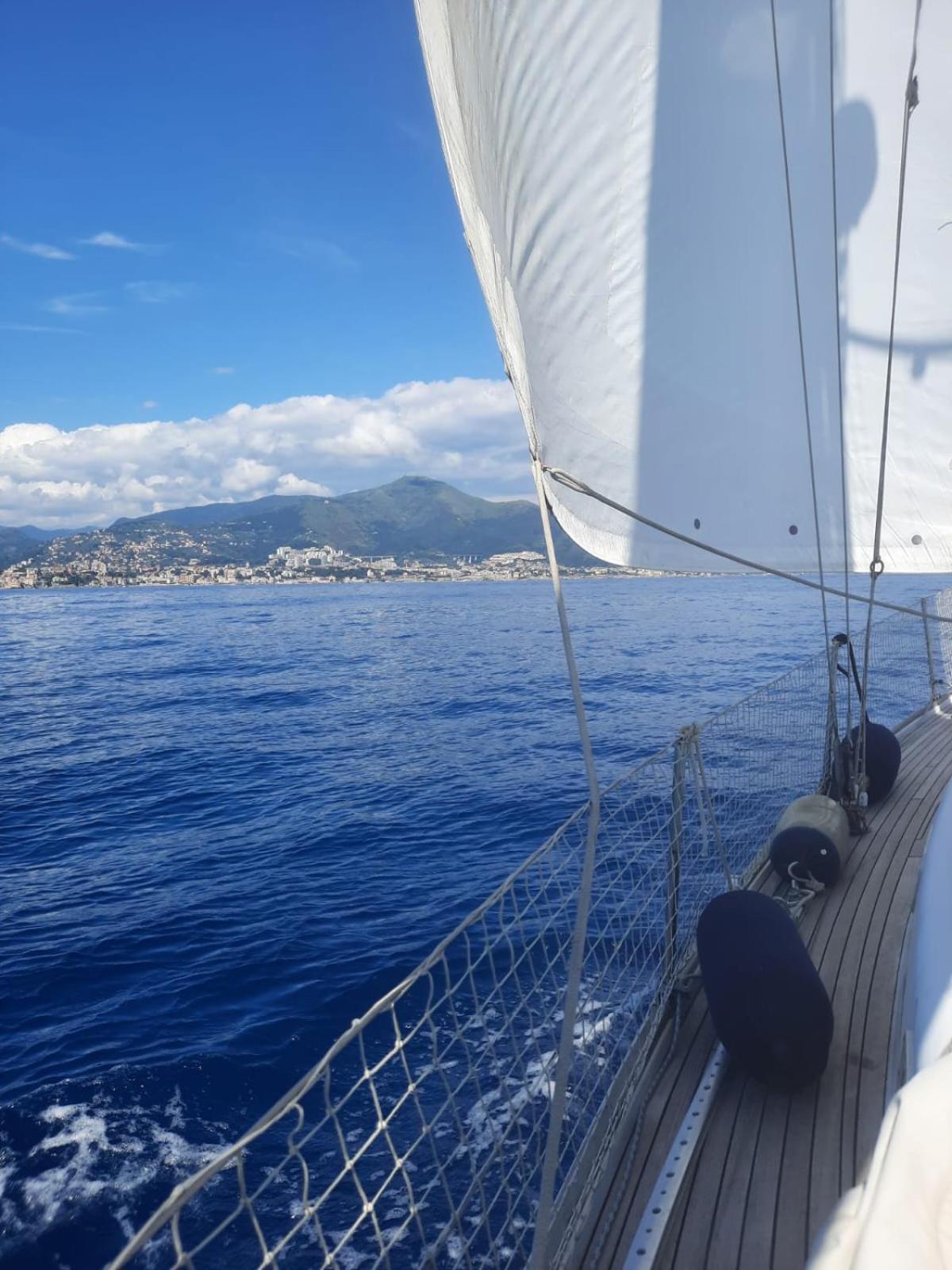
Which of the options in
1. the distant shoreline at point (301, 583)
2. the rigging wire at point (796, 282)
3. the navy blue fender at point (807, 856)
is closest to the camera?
the rigging wire at point (796, 282)

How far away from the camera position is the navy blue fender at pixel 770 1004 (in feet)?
10.5

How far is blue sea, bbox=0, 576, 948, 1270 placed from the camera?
586cm

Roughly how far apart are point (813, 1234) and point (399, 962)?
585 cm

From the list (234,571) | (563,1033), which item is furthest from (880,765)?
(234,571)

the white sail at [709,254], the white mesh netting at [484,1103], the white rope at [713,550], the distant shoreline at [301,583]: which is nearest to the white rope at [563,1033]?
the white mesh netting at [484,1103]

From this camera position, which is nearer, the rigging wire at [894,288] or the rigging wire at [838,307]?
the rigging wire at [894,288]

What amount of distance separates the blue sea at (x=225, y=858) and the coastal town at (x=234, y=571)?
108m

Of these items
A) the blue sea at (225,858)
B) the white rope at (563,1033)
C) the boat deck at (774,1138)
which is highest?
the white rope at (563,1033)

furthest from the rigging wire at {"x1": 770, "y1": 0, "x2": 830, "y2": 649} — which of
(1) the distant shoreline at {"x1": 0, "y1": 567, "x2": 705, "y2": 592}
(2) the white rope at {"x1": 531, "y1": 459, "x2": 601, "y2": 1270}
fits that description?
(1) the distant shoreline at {"x1": 0, "y1": 567, "x2": 705, "y2": 592}

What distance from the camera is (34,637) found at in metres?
52.2

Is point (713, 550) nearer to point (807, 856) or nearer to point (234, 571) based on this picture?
point (807, 856)

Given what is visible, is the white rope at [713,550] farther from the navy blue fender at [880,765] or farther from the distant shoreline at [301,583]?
the distant shoreline at [301,583]

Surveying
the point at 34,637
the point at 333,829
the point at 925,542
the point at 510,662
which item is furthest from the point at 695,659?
the point at 34,637

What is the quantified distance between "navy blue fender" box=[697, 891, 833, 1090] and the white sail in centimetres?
207
